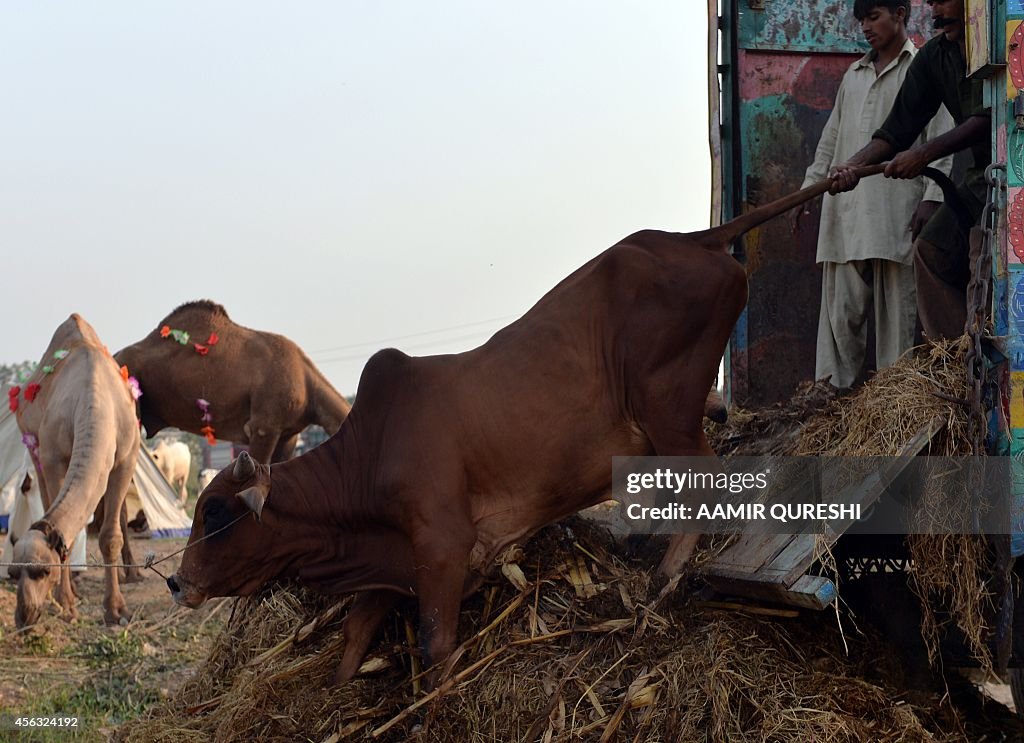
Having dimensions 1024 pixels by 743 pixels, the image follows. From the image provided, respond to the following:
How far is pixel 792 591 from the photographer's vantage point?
4305 millimetres

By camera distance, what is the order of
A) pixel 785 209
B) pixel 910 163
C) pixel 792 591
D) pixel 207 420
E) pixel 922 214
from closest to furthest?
pixel 792 591 < pixel 910 163 < pixel 785 209 < pixel 922 214 < pixel 207 420

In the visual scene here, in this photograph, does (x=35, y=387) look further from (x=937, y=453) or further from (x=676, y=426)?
(x=937, y=453)

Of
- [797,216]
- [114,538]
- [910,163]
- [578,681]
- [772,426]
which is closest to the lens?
[578,681]

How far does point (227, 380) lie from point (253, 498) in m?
7.59

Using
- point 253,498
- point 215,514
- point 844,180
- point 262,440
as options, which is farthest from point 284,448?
point 844,180

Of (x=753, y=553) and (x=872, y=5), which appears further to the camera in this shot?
(x=872, y=5)

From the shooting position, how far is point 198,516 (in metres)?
5.27

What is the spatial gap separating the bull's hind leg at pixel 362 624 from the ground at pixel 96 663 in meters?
1.65

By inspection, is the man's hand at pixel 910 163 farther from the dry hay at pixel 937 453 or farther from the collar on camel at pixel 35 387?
the collar on camel at pixel 35 387

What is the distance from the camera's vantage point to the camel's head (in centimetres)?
769

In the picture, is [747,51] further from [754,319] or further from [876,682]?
[876,682]

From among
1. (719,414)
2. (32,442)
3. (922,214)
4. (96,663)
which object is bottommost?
(96,663)

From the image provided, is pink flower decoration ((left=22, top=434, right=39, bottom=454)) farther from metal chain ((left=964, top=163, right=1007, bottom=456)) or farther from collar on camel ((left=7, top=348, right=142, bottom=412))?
metal chain ((left=964, top=163, right=1007, bottom=456))

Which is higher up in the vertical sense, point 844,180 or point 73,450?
point 844,180
